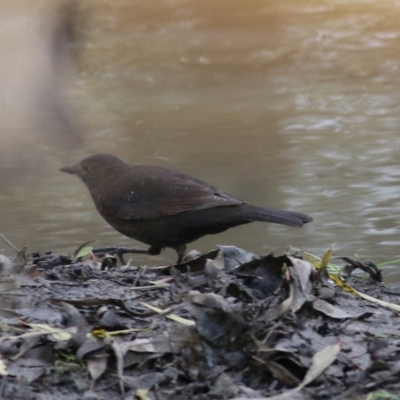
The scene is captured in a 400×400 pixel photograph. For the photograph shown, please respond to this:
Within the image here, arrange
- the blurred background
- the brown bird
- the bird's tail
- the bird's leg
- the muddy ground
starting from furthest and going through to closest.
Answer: the blurred background → the bird's leg → the brown bird → the bird's tail → the muddy ground

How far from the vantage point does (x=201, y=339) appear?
3561 millimetres

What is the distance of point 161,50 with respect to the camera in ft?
42.7

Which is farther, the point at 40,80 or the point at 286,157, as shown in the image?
the point at 286,157

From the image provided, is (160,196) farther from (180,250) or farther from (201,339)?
(201,339)

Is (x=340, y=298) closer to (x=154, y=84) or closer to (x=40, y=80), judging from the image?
(x=40, y=80)

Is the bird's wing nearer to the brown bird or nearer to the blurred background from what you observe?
the brown bird

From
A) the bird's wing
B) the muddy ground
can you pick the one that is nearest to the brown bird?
the bird's wing

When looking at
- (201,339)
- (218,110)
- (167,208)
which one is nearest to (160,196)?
(167,208)

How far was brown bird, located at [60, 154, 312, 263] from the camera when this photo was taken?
542 cm

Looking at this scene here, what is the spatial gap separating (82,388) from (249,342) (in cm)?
67

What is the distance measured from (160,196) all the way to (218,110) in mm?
5214

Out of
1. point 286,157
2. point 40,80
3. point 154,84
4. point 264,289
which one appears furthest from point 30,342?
point 154,84

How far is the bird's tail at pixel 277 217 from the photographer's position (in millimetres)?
5184

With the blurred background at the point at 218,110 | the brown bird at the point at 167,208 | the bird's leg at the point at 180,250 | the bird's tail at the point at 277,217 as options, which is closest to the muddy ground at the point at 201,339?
the bird's tail at the point at 277,217
